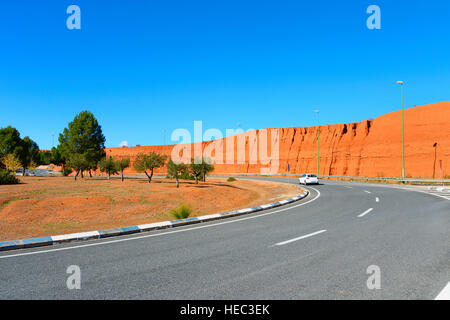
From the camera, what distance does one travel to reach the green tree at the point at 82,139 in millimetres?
45594

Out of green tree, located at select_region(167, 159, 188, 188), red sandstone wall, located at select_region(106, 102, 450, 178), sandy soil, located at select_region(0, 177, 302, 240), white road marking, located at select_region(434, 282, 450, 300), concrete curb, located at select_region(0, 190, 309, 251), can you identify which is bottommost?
sandy soil, located at select_region(0, 177, 302, 240)

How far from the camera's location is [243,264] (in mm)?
4879

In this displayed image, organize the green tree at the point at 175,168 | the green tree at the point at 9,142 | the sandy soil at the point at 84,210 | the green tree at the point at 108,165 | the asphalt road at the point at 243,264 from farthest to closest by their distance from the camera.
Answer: the green tree at the point at 9,142, the green tree at the point at 108,165, the green tree at the point at 175,168, the sandy soil at the point at 84,210, the asphalt road at the point at 243,264

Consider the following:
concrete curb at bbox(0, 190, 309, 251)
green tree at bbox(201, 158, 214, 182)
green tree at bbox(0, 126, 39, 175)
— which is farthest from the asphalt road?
green tree at bbox(0, 126, 39, 175)

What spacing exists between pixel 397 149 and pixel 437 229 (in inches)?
2124

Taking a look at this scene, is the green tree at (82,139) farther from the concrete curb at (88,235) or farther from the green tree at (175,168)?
the concrete curb at (88,235)

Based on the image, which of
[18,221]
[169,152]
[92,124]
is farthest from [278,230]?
[169,152]

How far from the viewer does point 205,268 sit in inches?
185

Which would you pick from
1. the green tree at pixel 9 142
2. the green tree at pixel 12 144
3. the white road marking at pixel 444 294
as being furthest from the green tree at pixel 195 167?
the green tree at pixel 9 142

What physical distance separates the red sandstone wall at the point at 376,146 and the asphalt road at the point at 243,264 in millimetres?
49378

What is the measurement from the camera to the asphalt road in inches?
148

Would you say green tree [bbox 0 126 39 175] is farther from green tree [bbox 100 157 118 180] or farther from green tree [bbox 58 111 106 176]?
green tree [bbox 100 157 118 180]

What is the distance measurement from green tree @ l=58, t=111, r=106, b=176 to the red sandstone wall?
154ft

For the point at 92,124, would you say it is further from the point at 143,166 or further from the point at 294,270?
the point at 294,270
